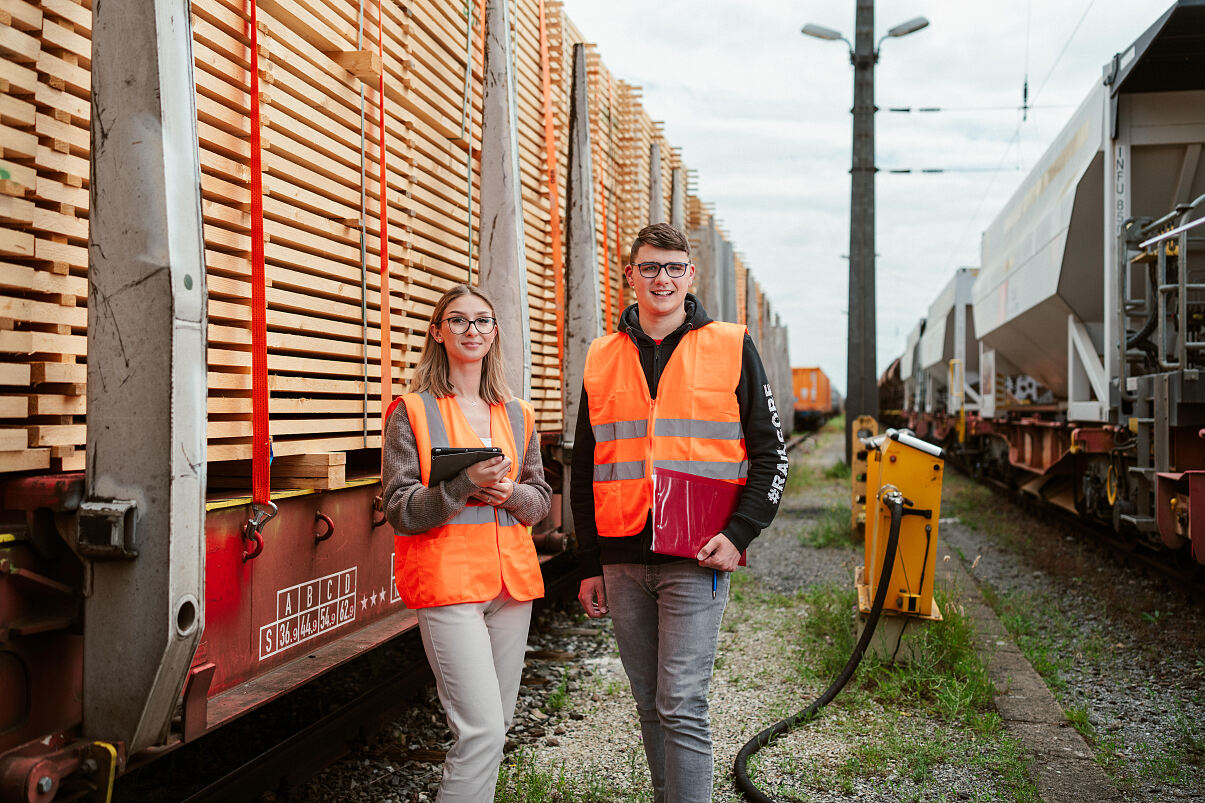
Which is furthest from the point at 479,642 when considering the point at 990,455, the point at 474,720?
the point at 990,455

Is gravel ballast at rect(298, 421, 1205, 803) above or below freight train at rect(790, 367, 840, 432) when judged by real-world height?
below

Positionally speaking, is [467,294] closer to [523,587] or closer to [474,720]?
[523,587]

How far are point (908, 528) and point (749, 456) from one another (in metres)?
2.73

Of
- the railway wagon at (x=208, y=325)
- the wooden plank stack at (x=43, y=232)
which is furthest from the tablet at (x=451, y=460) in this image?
the wooden plank stack at (x=43, y=232)

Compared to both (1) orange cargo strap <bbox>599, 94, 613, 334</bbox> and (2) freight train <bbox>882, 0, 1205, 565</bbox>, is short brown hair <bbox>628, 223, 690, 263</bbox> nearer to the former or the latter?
(2) freight train <bbox>882, 0, 1205, 565</bbox>

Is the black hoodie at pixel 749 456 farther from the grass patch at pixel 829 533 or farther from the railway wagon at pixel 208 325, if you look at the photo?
the grass patch at pixel 829 533

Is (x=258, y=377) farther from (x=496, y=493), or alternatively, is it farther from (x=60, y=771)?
(x=60, y=771)

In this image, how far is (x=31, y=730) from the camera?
7.82ft

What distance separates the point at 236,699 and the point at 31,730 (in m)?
0.70

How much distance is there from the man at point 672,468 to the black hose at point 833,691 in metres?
1.14

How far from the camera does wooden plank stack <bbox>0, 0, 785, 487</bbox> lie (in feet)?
8.10

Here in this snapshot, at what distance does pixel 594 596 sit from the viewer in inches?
117

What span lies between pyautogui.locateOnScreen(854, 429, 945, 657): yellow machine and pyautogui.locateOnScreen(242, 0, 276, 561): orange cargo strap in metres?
3.26

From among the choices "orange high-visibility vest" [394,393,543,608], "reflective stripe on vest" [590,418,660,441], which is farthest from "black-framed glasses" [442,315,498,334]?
"reflective stripe on vest" [590,418,660,441]
